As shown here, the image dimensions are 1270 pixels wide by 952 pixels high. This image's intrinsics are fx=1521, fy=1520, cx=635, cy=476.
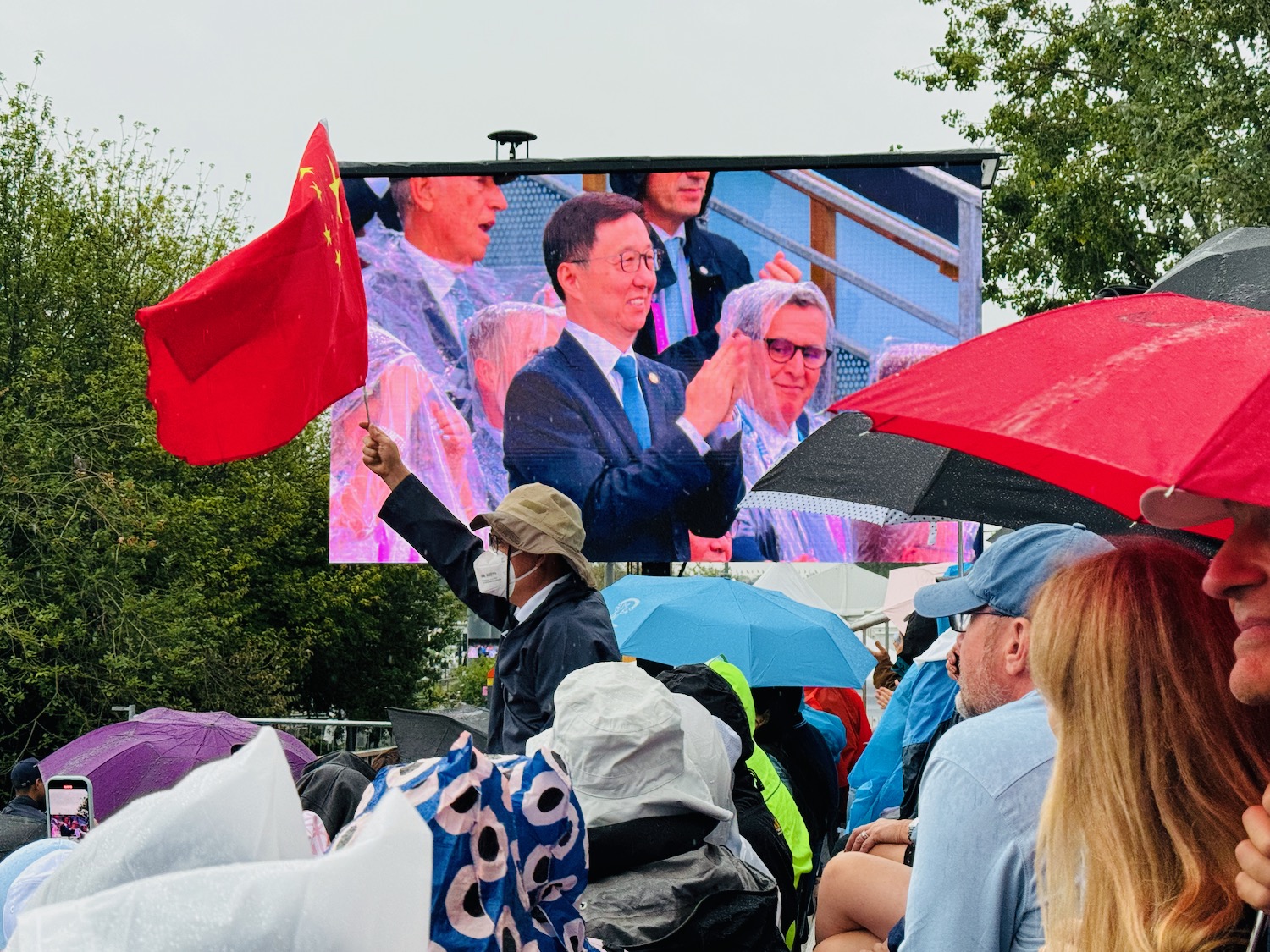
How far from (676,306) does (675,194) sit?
108 centimetres

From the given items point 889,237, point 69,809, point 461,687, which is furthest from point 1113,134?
point 461,687

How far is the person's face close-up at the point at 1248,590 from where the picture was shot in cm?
184

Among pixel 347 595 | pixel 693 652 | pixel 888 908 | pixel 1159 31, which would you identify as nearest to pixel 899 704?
pixel 693 652

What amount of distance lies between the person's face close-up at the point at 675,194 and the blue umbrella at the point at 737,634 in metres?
5.66

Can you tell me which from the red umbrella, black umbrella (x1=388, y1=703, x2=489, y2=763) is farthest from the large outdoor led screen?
the red umbrella

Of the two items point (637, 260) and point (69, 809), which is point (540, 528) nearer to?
point (69, 809)

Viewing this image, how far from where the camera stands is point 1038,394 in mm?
2170

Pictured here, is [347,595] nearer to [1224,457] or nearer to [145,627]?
[145,627]

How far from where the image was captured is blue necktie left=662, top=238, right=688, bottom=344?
13648mm

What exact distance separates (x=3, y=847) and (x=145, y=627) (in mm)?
14950

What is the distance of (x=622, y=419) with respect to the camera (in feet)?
44.3

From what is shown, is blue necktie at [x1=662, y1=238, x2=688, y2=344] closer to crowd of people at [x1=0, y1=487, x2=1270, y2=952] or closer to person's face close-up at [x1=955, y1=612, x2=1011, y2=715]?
crowd of people at [x1=0, y1=487, x2=1270, y2=952]

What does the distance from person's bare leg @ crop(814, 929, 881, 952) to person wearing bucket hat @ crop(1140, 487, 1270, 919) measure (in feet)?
5.92

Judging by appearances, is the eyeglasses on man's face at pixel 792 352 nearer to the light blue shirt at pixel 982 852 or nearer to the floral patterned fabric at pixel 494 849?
the light blue shirt at pixel 982 852
